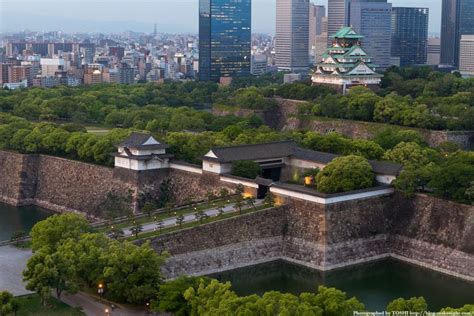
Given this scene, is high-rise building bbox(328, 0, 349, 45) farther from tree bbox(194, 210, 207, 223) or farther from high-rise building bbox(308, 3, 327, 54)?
tree bbox(194, 210, 207, 223)

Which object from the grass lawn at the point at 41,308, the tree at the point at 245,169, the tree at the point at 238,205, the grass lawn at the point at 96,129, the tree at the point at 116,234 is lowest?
the grass lawn at the point at 41,308

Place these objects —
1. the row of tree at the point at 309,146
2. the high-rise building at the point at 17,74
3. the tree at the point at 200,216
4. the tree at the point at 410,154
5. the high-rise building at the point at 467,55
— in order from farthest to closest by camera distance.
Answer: the high-rise building at the point at 467,55, the high-rise building at the point at 17,74, the tree at the point at 410,154, the row of tree at the point at 309,146, the tree at the point at 200,216

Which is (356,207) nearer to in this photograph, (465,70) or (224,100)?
(224,100)

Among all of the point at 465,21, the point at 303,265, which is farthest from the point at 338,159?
the point at 465,21

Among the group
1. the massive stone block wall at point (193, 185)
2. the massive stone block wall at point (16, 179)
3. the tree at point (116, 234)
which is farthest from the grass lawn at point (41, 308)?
the massive stone block wall at point (16, 179)

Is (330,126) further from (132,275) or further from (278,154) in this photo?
(132,275)

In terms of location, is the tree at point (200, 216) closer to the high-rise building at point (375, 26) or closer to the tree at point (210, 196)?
the tree at point (210, 196)
